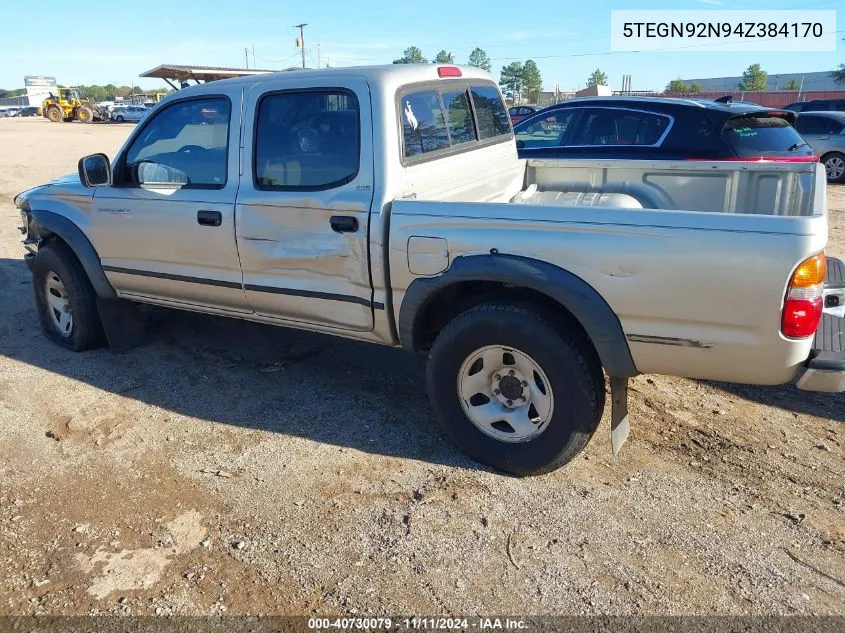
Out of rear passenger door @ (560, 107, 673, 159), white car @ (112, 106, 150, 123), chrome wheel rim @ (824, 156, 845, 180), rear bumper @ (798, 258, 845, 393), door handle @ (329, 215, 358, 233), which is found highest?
white car @ (112, 106, 150, 123)

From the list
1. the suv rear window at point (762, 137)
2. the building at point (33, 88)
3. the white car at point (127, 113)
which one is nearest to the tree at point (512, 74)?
the white car at point (127, 113)

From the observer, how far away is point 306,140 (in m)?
3.89

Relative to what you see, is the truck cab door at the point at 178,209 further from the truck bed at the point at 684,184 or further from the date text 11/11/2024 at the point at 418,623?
the date text 11/11/2024 at the point at 418,623

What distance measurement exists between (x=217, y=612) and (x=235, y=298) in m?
2.08

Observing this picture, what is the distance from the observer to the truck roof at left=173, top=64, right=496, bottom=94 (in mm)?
3736

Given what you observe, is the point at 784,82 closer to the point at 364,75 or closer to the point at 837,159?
the point at 837,159

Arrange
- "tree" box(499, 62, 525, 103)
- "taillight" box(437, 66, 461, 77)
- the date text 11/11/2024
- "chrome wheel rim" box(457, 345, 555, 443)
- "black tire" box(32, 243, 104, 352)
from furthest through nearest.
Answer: "tree" box(499, 62, 525, 103) < "black tire" box(32, 243, 104, 352) < "taillight" box(437, 66, 461, 77) < "chrome wheel rim" box(457, 345, 555, 443) < the date text 11/11/2024

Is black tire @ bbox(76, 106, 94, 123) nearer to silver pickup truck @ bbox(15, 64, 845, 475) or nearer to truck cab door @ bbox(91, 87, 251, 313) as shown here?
silver pickup truck @ bbox(15, 64, 845, 475)

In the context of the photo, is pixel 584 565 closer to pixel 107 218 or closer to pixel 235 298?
pixel 235 298

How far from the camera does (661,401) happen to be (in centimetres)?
428

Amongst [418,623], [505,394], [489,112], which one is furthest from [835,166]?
[418,623]

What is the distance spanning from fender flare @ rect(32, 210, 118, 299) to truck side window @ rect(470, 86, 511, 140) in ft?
9.09

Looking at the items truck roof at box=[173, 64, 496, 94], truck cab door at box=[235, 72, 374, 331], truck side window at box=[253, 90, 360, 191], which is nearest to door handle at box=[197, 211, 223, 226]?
truck cab door at box=[235, 72, 374, 331]

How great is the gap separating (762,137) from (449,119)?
446 centimetres
